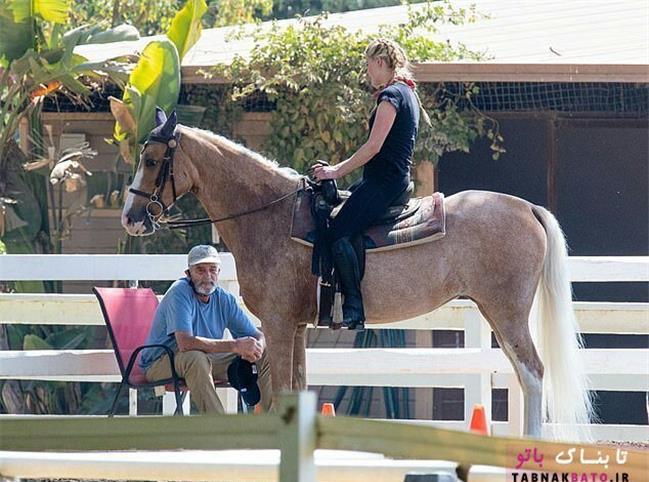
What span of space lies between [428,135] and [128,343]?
4.93 metres

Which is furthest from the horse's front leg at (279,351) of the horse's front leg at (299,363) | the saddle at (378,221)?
the saddle at (378,221)

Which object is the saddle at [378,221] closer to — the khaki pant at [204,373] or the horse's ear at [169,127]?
the horse's ear at [169,127]

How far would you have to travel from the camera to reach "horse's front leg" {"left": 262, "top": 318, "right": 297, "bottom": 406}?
714 centimetres

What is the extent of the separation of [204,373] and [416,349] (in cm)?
196

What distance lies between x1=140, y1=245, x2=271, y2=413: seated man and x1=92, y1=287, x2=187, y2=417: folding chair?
0.22 feet

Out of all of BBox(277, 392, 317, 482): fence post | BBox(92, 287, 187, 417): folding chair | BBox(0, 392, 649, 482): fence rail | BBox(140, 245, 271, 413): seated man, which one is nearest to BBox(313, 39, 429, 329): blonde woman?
BBox(140, 245, 271, 413): seated man

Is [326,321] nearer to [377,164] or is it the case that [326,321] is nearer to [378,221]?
[378,221]

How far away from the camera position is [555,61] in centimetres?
1193

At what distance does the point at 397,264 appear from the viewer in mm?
7238

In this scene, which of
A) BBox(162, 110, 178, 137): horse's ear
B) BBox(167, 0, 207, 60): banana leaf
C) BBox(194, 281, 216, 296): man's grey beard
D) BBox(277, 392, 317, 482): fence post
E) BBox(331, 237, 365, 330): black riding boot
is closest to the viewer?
BBox(277, 392, 317, 482): fence post

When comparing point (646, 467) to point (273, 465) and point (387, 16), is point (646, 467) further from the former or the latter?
point (387, 16)

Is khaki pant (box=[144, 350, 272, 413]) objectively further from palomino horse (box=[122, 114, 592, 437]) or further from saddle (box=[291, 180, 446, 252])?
saddle (box=[291, 180, 446, 252])

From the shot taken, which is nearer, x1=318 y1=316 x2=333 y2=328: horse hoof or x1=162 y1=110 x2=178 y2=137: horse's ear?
x1=318 y1=316 x2=333 y2=328: horse hoof

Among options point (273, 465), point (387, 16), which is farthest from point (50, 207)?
point (273, 465)
